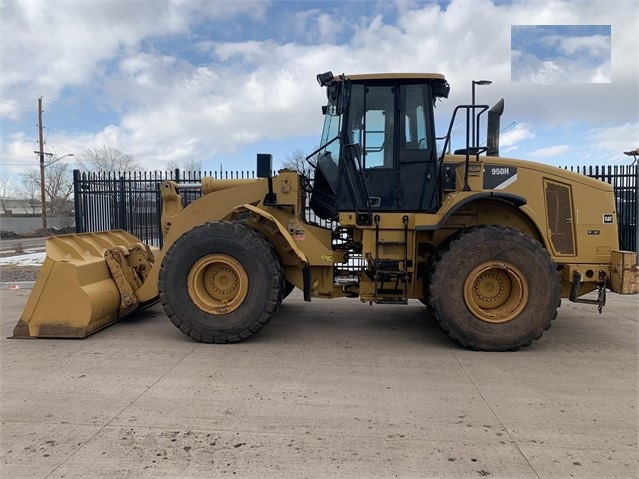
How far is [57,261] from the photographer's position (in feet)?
16.7

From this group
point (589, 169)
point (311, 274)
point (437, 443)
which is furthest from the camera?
point (589, 169)

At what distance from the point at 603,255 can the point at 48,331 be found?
250 inches

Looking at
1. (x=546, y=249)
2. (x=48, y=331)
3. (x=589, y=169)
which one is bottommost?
(x=48, y=331)

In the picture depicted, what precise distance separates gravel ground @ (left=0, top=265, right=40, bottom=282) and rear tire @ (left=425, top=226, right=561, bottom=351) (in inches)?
360

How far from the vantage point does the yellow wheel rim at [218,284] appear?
5.01m

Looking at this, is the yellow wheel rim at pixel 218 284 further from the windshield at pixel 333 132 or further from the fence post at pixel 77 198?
the fence post at pixel 77 198

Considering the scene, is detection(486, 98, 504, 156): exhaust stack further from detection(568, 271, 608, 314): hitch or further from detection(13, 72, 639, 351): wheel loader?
detection(568, 271, 608, 314): hitch

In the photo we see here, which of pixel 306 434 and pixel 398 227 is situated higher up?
pixel 398 227

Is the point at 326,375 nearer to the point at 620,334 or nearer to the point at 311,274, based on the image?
the point at 311,274

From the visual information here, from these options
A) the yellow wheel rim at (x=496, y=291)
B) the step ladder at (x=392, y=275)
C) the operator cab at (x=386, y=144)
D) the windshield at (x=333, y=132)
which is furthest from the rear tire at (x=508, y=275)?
the windshield at (x=333, y=132)

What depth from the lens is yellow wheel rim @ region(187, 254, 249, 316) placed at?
5.01 m

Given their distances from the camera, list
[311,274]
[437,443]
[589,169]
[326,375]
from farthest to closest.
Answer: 1. [589,169]
2. [311,274]
3. [326,375]
4. [437,443]

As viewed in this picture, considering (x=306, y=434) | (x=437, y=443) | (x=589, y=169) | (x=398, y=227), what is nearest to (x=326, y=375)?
(x=306, y=434)

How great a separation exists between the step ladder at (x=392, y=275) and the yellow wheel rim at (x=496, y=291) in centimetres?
70
